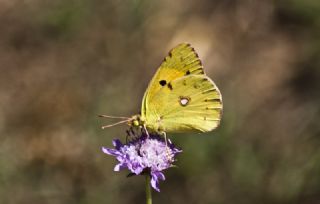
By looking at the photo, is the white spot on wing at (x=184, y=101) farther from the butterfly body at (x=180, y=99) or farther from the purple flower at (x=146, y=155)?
the purple flower at (x=146, y=155)

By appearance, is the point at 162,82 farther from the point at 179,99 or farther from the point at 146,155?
the point at 146,155

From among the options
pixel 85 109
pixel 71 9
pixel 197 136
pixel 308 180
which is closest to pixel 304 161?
pixel 308 180

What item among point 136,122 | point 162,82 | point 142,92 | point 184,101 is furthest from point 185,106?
point 142,92

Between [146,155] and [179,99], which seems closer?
[146,155]

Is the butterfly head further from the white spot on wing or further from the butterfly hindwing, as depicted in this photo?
the white spot on wing

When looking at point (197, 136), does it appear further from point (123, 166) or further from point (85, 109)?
point (123, 166)
